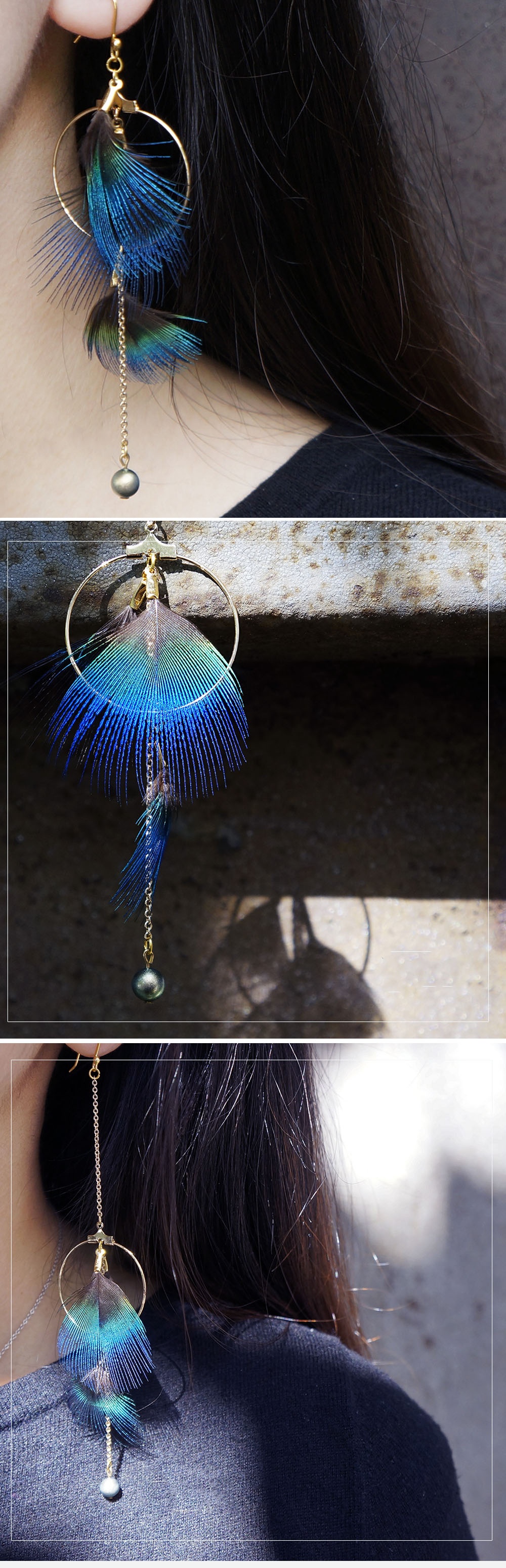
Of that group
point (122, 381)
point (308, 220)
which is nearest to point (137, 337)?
point (122, 381)

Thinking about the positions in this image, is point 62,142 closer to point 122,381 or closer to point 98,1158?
point 122,381

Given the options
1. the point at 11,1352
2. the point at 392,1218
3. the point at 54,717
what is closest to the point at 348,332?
the point at 54,717

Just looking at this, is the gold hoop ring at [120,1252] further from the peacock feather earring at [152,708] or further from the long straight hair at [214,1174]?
the peacock feather earring at [152,708]

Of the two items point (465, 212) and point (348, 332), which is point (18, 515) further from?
point (465, 212)

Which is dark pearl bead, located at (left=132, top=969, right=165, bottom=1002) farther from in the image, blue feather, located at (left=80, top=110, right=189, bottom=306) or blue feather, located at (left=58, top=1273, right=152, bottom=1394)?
blue feather, located at (left=80, top=110, right=189, bottom=306)

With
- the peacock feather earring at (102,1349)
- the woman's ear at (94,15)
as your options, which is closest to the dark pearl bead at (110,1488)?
the peacock feather earring at (102,1349)

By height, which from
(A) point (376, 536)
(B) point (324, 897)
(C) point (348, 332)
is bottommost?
(B) point (324, 897)

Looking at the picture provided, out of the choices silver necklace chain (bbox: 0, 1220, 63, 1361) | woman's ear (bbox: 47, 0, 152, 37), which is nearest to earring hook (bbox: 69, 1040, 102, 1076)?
silver necklace chain (bbox: 0, 1220, 63, 1361)
